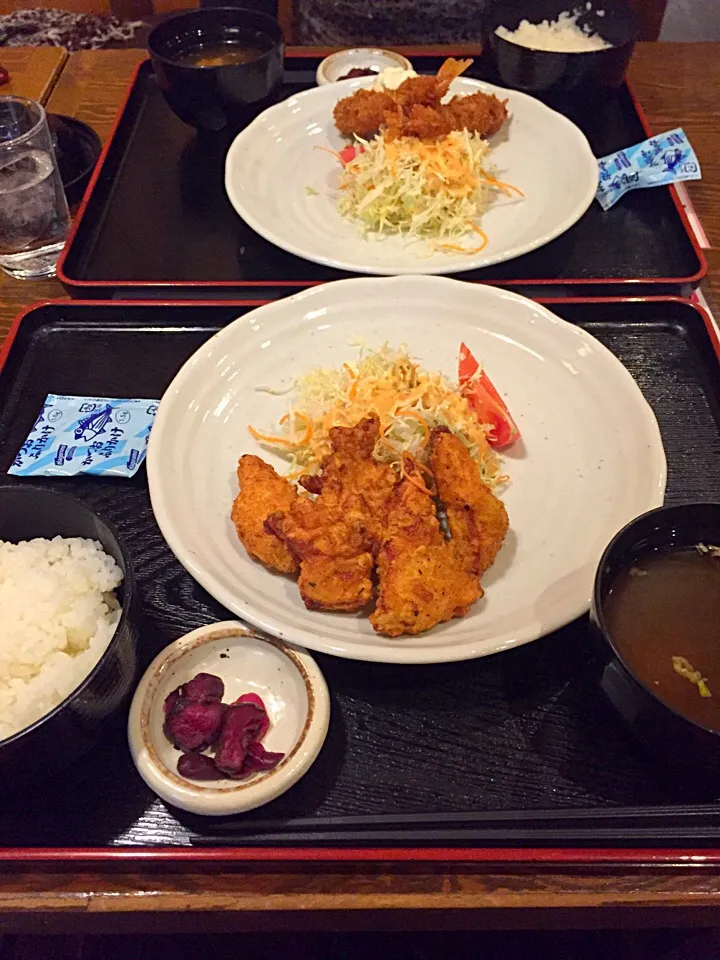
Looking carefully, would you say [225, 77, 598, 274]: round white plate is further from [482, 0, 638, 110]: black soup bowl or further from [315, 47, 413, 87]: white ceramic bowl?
[315, 47, 413, 87]: white ceramic bowl

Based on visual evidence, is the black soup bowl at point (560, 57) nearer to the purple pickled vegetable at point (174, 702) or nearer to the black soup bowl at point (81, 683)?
the black soup bowl at point (81, 683)

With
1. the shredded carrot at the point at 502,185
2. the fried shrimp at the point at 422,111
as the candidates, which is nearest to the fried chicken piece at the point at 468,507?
the shredded carrot at the point at 502,185

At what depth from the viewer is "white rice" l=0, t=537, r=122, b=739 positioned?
4.85ft

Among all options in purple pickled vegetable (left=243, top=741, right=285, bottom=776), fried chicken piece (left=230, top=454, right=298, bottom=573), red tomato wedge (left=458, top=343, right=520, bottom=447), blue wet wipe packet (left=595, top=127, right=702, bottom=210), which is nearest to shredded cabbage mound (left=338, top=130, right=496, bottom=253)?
blue wet wipe packet (left=595, top=127, right=702, bottom=210)

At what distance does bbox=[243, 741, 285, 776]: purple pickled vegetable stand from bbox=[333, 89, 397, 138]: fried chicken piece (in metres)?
2.69

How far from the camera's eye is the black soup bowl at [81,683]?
135 cm

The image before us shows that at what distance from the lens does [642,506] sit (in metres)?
1.80

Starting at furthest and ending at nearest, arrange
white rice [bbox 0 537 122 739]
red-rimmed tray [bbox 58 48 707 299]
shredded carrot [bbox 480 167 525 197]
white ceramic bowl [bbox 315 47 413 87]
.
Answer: white ceramic bowl [bbox 315 47 413 87]
shredded carrot [bbox 480 167 525 197]
red-rimmed tray [bbox 58 48 707 299]
white rice [bbox 0 537 122 739]

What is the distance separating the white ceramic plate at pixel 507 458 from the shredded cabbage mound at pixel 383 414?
0.06 m

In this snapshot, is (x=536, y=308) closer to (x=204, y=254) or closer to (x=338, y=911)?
(x=204, y=254)

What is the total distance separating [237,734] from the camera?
4.83 feet

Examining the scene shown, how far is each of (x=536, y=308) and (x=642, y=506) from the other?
776 millimetres

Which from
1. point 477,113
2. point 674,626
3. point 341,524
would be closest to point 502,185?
point 477,113

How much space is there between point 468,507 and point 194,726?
0.79m
